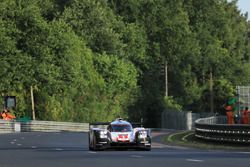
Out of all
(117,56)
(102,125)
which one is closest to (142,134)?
(102,125)

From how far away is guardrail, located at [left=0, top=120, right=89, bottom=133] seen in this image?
214ft

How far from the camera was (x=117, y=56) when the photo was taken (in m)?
101

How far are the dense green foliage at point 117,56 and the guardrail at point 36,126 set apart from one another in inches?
226

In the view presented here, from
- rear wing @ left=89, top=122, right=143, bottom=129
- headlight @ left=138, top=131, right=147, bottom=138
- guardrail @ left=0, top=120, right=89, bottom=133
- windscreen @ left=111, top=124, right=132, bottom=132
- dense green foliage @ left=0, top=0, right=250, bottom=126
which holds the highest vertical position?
dense green foliage @ left=0, top=0, right=250, bottom=126

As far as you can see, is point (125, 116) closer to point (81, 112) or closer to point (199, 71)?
point (81, 112)

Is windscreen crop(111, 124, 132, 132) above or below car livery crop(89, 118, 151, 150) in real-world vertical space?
above

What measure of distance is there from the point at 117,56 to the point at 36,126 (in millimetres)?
32594

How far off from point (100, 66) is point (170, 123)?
13.8 m

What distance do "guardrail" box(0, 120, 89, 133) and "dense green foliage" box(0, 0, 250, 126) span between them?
18.9 feet

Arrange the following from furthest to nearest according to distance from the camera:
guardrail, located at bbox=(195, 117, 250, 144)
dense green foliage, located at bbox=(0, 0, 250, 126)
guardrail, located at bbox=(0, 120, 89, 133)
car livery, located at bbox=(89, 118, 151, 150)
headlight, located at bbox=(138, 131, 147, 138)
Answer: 1. dense green foliage, located at bbox=(0, 0, 250, 126)
2. guardrail, located at bbox=(0, 120, 89, 133)
3. guardrail, located at bbox=(195, 117, 250, 144)
4. headlight, located at bbox=(138, 131, 147, 138)
5. car livery, located at bbox=(89, 118, 151, 150)

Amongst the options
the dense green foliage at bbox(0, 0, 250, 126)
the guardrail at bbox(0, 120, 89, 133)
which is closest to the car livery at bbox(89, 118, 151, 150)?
the guardrail at bbox(0, 120, 89, 133)

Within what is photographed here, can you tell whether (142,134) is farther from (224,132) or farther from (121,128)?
(224,132)

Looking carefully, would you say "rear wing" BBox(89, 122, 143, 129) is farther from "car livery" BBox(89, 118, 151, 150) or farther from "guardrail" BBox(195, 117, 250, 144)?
"guardrail" BBox(195, 117, 250, 144)

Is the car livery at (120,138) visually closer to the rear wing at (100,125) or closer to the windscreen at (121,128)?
the windscreen at (121,128)
